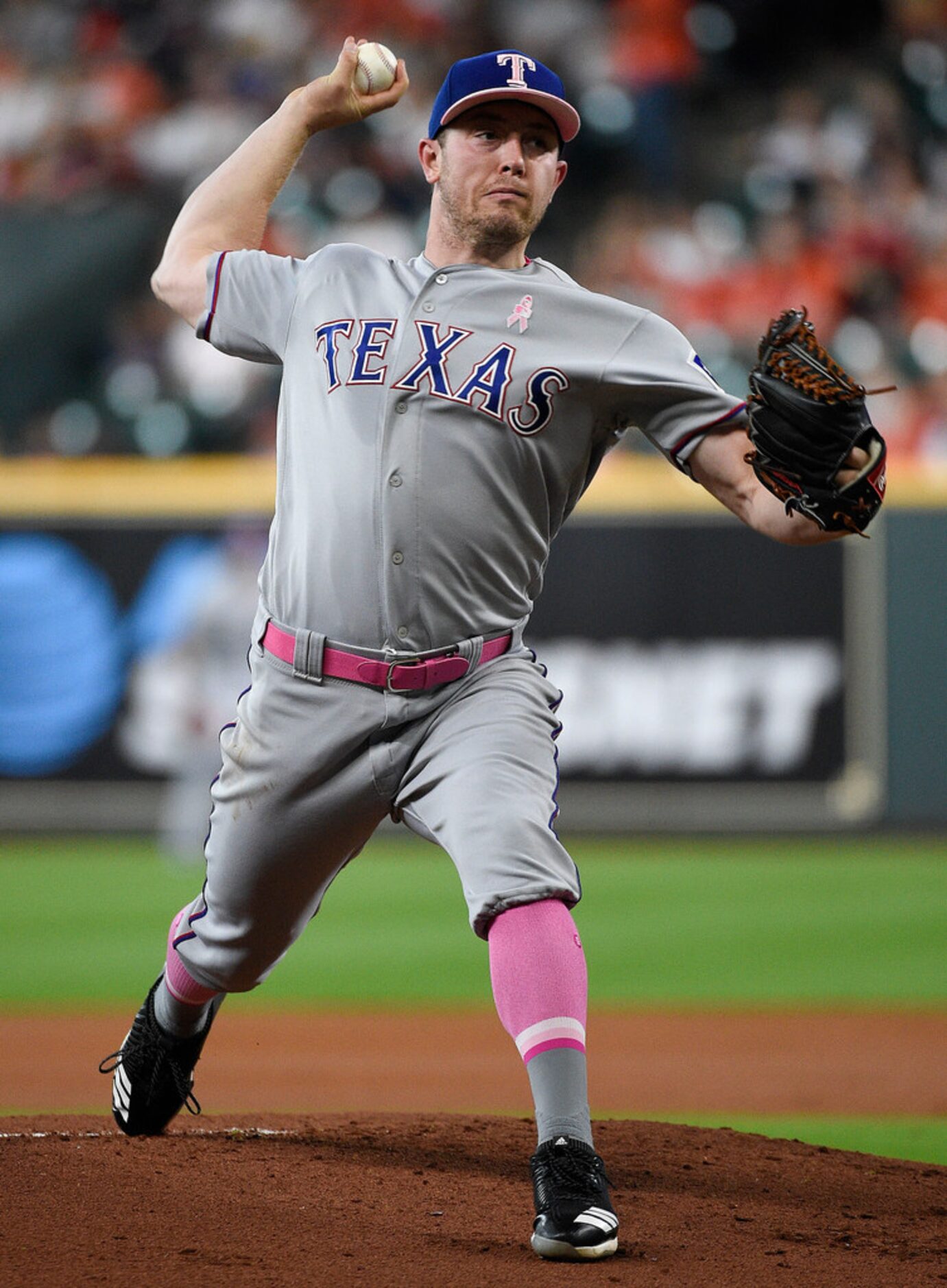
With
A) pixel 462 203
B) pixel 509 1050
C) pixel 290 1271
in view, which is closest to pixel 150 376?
pixel 509 1050

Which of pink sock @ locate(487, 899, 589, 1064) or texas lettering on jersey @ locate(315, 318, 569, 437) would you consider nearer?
pink sock @ locate(487, 899, 589, 1064)

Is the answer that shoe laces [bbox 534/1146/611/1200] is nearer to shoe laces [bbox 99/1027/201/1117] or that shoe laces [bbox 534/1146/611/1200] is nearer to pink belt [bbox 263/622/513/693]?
pink belt [bbox 263/622/513/693]

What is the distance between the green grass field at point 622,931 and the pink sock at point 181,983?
5.30 ft

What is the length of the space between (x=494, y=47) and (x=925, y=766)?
6431mm

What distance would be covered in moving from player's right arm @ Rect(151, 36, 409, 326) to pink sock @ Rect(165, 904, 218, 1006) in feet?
4.27

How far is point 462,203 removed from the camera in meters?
3.42

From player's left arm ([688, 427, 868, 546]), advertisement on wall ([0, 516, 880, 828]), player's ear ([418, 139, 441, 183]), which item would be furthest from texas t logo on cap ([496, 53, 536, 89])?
advertisement on wall ([0, 516, 880, 828])

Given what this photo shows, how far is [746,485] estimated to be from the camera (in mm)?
3191

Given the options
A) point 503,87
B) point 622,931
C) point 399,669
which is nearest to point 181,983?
point 399,669

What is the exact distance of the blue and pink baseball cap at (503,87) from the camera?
11.0 ft

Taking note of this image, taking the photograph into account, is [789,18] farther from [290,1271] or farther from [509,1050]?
[290,1271]

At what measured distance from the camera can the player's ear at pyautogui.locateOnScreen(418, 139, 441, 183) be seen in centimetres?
350

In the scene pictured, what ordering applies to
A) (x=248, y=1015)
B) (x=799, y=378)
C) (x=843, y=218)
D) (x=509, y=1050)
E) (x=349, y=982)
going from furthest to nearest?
(x=843, y=218), (x=349, y=982), (x=248, y=1015), (x=509, y=1050), (x=799, y=378)

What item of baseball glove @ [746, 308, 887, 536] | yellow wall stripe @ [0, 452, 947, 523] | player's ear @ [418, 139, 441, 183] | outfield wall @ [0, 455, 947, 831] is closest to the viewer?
baseball glove @ [746, 308, 887, 536]
